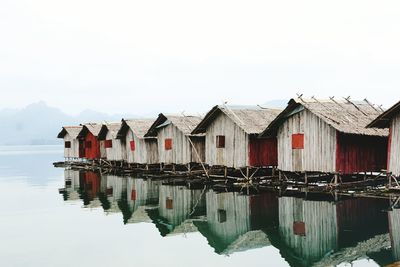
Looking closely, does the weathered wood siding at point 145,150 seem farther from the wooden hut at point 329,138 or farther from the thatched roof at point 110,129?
the wooden hut at point 329,138

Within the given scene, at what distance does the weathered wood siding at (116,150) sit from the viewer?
5019cm

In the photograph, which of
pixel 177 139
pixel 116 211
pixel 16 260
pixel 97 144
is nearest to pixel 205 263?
pixel 16 260

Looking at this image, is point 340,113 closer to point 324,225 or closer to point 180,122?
point 324,225

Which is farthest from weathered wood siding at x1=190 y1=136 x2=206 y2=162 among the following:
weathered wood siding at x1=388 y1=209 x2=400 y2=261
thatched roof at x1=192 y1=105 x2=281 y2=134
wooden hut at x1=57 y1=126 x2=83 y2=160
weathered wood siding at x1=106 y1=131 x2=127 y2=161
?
wooden hut at x1=57 y1=126 x2=83 y2=160

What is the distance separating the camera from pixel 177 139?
133 ft

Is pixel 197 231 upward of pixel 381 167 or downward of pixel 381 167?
downward

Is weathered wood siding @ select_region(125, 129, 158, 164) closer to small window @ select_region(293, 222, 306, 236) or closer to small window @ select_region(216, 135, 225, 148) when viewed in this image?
small window @ select_region(216, 135, 225, 148)

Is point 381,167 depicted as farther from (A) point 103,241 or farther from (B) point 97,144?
(B) point 97,144

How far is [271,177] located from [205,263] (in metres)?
19.1

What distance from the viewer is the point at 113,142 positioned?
51875 millimetres

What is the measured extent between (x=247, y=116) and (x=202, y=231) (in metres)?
15.7

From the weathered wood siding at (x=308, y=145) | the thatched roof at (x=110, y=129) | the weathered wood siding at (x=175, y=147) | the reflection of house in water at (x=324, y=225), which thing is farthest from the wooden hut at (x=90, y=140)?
the reflection of house in water at (x=324, y=225)

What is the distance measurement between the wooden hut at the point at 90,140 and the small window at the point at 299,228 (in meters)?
40.2

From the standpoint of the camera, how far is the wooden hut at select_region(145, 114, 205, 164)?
130 feet
